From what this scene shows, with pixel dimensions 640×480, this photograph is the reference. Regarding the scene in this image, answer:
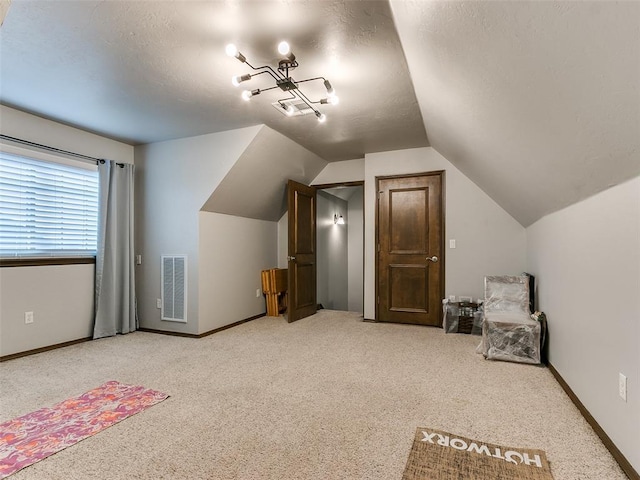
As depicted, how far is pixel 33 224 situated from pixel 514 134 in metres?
A: 4.28

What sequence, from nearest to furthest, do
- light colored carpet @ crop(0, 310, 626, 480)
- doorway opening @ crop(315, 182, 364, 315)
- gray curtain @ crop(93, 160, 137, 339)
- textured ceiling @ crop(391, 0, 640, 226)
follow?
textured ceiling @ crop(391, 0, 640, 226)
light colored carpet @ crop(0, 310, 626, 480)
gray curtain @ crop(93, 160, 137, 339)
doorway opening @ crop(315, 182, 364, 315)

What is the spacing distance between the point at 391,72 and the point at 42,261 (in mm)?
3735

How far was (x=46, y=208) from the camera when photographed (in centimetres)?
364

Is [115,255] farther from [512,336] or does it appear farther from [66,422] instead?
[512,336]

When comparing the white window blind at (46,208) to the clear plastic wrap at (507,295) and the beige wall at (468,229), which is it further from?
the clear plastic wrap at (507,295)

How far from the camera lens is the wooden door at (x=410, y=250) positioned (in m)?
4.60

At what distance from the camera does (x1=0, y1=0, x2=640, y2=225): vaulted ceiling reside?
122 cm

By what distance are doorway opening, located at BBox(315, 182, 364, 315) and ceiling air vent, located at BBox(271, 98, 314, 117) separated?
347cm

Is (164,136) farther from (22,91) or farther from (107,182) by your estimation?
(22,91)

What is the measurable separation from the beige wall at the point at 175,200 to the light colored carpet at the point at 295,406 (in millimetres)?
653

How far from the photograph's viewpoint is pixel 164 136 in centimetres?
419

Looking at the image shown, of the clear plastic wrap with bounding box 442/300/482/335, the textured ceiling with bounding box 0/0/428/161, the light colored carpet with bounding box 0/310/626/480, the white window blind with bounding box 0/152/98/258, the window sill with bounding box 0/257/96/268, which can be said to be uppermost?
the textured ceiling with bounding box 0/0/428/161

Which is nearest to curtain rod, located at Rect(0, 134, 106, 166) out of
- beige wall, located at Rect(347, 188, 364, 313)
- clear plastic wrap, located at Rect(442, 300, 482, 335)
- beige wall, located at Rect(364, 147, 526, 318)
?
beige wall, located at Rect(364, 147, 526, 318)

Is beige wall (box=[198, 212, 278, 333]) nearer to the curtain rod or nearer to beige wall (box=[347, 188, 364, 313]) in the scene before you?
the curtain rod
